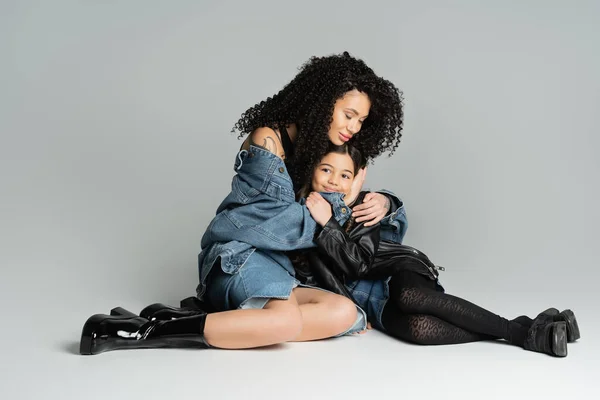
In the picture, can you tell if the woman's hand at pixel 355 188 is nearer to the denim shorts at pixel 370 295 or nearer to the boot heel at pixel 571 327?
the denim shorts at pixel 370 295

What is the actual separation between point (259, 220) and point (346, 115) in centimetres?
76

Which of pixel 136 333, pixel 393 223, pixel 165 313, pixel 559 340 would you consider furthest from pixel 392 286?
pixel 136 333

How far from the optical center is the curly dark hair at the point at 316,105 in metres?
4.65

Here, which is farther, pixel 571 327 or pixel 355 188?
pixel 355 188

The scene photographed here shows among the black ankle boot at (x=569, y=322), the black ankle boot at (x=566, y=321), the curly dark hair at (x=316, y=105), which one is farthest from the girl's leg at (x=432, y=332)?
the curly dark hair at (x=316, y=105)

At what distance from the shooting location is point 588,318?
191 inches

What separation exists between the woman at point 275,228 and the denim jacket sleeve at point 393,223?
10 millimetres

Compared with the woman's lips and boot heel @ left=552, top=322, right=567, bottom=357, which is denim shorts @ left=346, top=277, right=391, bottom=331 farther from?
boot heel @ left=552, top=322, right=567, bottom=357

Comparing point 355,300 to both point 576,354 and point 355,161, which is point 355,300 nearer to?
point 355,161

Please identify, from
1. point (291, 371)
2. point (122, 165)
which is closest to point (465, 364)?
point (291, 371)

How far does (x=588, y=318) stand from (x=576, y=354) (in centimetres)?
A: 75

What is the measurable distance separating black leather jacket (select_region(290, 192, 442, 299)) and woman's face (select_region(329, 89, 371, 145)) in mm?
473

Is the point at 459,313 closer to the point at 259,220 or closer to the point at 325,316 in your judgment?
the point at 325,316

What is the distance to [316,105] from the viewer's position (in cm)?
466
